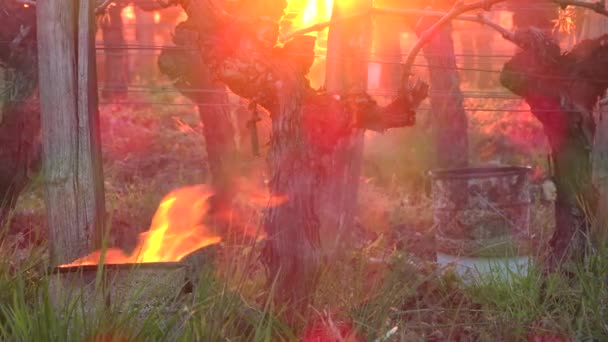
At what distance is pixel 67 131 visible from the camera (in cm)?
594

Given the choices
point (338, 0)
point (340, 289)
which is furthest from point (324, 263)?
point (338, 0)

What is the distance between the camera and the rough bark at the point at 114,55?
54.6ft

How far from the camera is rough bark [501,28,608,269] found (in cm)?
677

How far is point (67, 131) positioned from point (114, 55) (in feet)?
44.4

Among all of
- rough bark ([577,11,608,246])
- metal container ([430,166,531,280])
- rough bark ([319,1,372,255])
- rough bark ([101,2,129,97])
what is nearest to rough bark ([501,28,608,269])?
rough bark ([577,11,608,246])

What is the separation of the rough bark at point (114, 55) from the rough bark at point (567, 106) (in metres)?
8.86

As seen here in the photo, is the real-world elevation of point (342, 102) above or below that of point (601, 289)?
above

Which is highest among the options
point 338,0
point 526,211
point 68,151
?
point 338,0

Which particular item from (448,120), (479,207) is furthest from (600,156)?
(448,120)

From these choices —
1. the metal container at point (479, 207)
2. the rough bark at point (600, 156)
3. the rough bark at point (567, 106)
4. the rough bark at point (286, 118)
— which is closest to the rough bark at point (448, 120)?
the metal container at point (479, 207)

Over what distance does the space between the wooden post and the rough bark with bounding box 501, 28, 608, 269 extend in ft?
10.5

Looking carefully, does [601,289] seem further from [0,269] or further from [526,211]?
[526,211]

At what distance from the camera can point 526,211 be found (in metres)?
9.38

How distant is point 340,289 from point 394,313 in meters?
0.41
